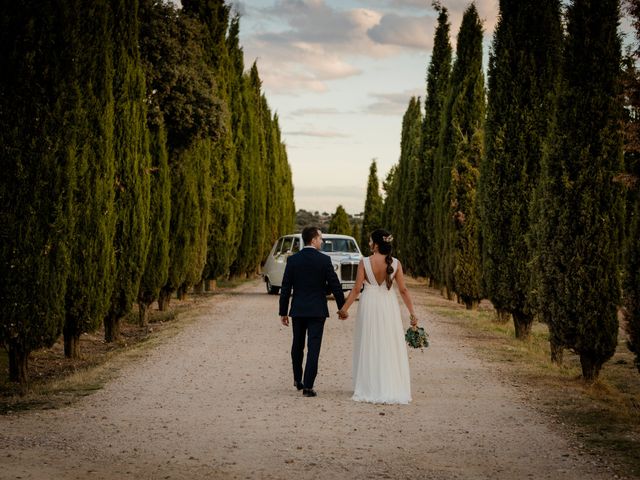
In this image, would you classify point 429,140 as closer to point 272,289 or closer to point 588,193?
point 272,289

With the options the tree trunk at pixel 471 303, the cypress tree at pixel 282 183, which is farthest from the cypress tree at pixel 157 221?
the cypress tree at pixel 282 183

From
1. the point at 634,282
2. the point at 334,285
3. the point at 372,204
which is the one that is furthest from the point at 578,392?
the point at 372,204

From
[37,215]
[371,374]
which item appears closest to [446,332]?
[371,374]

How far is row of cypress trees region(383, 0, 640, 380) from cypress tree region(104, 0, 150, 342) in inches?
264

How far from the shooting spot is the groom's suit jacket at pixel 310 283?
9.52 meters

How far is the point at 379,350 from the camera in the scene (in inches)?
369

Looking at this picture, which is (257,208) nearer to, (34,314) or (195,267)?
(195,267)

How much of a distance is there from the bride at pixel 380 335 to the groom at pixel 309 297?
279 millimetres

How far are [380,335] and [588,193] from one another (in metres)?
3.54

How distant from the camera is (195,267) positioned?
79.9 feet

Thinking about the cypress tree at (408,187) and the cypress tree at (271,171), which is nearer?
the cypress tree at (408,187)

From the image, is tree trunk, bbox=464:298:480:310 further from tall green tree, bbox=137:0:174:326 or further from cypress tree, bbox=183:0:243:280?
tall green tree, bbox=137:0:174:326

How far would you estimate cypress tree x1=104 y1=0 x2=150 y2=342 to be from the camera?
14570mm

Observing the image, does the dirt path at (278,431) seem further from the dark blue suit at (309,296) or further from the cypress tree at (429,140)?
the cypress tree at (429,140)
